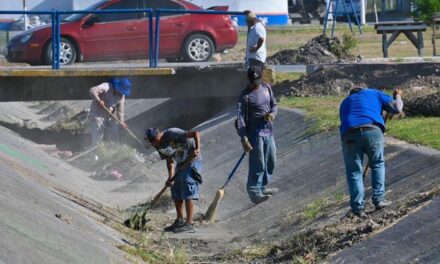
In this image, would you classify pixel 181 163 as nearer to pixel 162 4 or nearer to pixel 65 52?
pixel 65 52

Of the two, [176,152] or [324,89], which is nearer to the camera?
[176,152]

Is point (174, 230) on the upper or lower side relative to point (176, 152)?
lower

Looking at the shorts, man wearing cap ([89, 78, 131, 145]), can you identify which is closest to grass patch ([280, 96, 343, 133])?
man wearing cap ([89, 78, 131, 145])

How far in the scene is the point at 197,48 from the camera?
25.5 metres

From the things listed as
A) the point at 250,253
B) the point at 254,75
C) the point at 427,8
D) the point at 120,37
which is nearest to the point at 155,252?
the point at 250,253

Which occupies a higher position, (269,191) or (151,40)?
(151,40)

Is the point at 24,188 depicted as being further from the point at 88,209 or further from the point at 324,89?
the point at 324,89

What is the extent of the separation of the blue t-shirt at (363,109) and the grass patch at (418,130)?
1.98 m

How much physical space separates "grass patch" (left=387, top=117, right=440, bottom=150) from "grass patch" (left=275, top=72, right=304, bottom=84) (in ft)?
23.7

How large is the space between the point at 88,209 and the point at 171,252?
289 centimetres

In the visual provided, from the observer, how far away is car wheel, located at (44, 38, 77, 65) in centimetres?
2439

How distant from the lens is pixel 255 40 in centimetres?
1923

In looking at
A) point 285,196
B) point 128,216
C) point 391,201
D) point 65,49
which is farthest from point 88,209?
point 65,49

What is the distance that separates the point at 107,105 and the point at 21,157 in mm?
3240
